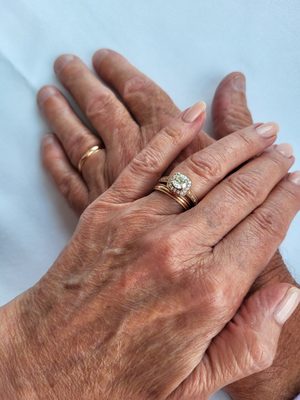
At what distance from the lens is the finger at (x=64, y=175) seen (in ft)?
3.04

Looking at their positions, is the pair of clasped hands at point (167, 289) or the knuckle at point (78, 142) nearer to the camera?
the pair of clasped hands at point (167, 289)

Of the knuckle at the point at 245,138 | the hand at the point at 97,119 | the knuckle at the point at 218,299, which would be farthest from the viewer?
the hand at the point at 97,119

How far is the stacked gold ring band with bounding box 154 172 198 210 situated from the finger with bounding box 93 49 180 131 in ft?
0.60

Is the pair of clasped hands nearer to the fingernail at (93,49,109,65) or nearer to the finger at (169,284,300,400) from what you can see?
the finger at (169,284,300,400)

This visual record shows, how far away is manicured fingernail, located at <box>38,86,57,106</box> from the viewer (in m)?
0.94

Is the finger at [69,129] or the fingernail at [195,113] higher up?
the finger at [69,129]

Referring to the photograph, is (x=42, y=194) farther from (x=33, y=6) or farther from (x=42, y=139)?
(x=33, y=6)

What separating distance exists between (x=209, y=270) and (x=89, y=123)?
426mm

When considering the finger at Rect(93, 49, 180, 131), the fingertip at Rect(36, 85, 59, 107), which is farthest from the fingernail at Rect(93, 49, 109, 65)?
the fingertip at Rect(36, 85, 59, 107)

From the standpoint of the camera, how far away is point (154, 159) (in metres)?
0.78

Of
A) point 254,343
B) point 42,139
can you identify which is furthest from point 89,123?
point 254,343

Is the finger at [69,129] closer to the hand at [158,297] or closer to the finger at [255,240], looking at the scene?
the hand at [158,297]

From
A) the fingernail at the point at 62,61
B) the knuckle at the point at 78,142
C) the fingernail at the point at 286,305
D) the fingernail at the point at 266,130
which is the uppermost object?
the fingernail at the point at 62,61

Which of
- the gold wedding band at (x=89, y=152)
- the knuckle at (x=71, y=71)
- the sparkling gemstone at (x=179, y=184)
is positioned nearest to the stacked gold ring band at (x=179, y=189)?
the sparkling gemstone at (x=179, y=184)
